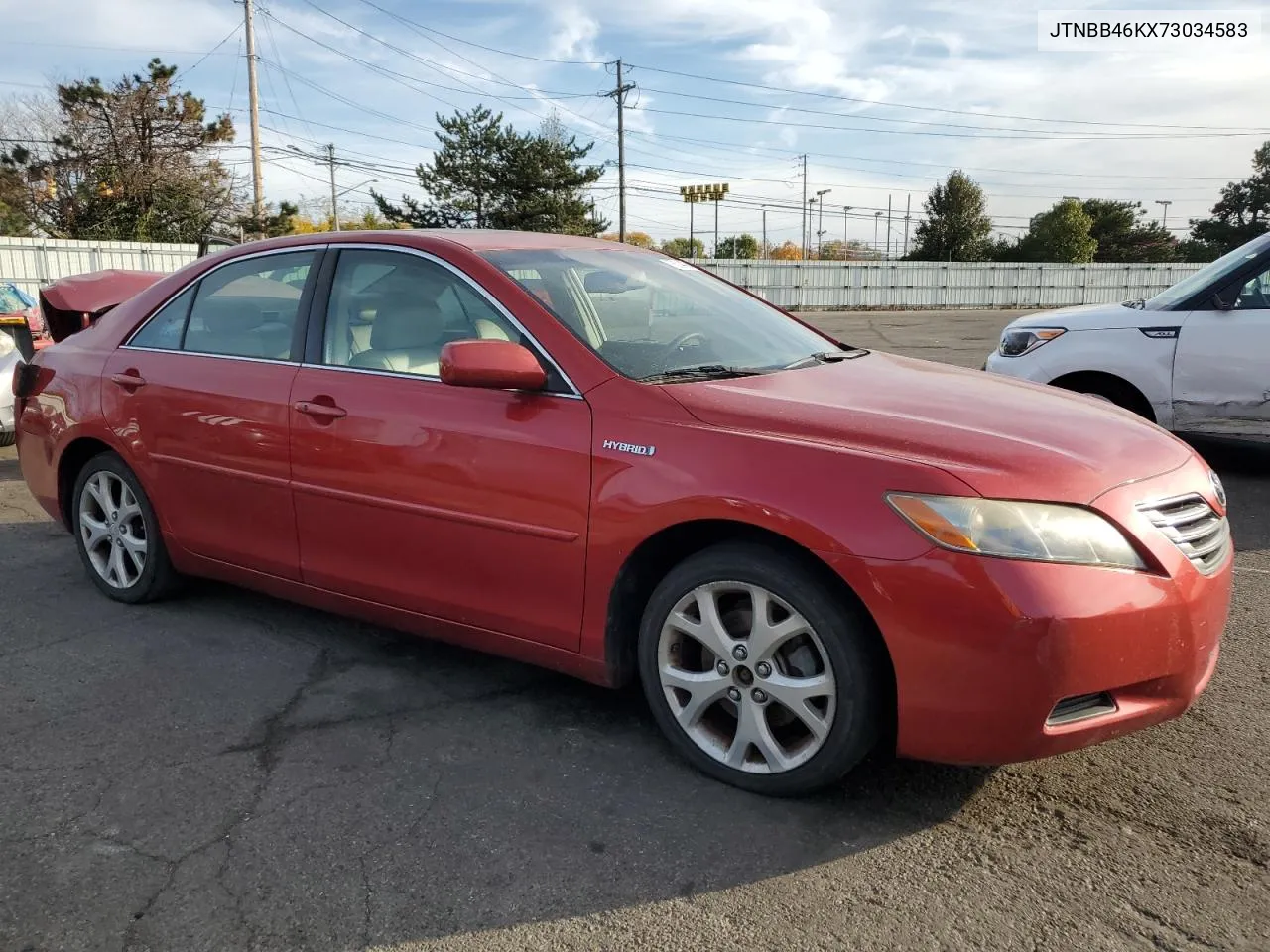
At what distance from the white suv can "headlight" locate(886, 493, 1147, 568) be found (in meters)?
4.53

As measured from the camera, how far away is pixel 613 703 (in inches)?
135

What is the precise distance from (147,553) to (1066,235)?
214 feet

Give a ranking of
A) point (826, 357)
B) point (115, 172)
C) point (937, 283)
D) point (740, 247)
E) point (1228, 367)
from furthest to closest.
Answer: point (740, 247) → point (937, 283) → point (115, 172) → point (1228, 367) → point (826, 357)

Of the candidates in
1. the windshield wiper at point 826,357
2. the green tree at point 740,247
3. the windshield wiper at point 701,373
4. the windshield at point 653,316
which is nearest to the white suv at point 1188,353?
the windshield wiper at point 826,357

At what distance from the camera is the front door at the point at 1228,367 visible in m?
6.41

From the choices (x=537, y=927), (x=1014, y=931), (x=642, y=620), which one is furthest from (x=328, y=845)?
(x=1014, y=931)

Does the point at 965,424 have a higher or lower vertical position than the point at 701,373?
lower

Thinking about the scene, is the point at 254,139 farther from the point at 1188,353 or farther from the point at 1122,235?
the point at 1122,235

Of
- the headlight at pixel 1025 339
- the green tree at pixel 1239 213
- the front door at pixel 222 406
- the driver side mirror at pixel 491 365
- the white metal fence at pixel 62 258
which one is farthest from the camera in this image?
the green tree at pixel 1239 213

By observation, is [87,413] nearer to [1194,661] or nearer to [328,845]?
[328,845]

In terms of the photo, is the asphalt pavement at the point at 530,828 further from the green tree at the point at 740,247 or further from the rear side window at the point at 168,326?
the green tree at the point at 740,247

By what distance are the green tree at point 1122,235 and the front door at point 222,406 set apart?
7303 cm

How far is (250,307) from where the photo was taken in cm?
401

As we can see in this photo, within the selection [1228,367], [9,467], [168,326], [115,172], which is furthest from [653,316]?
[115,172]
